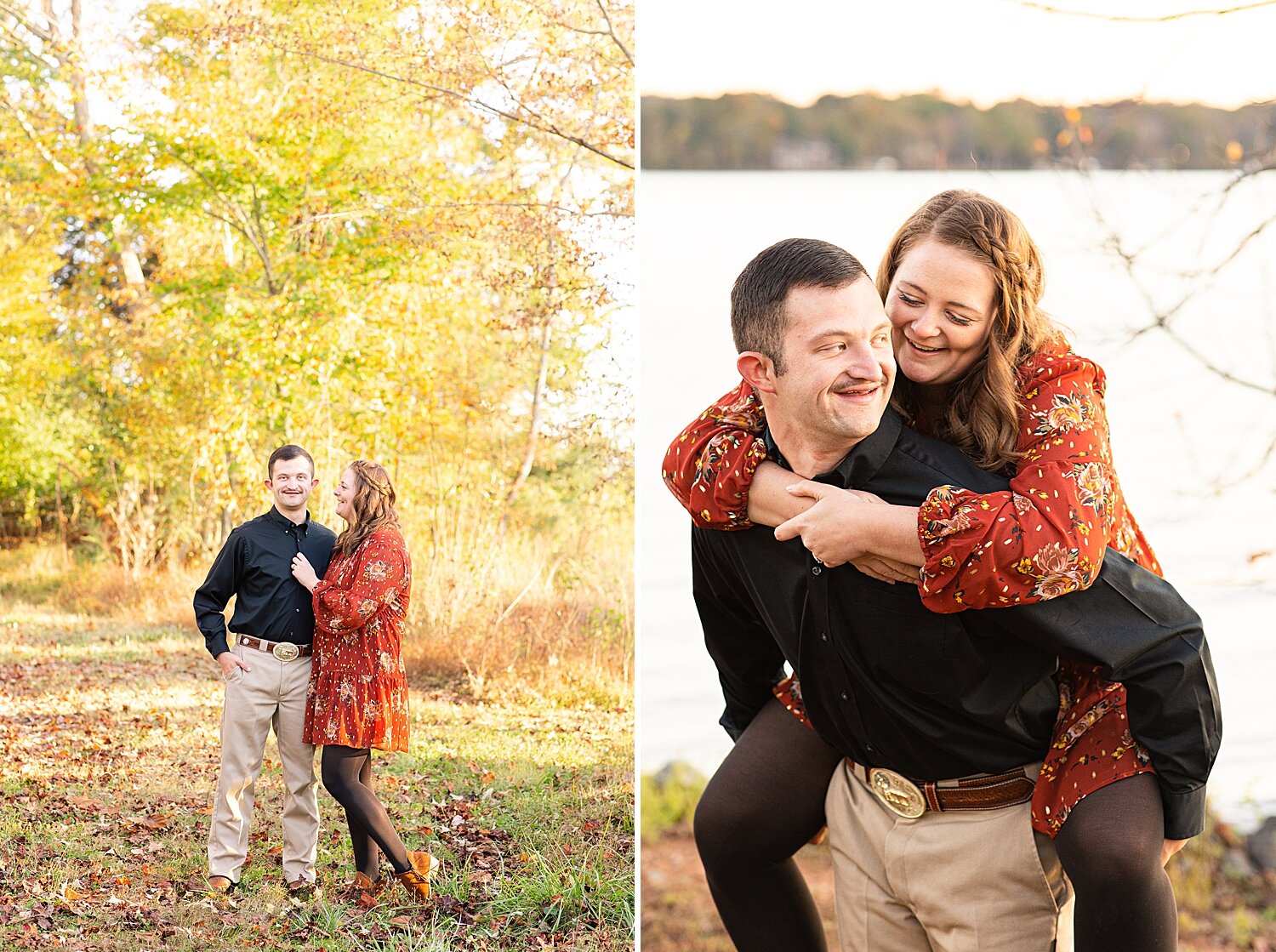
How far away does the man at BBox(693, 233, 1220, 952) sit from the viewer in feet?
6.15

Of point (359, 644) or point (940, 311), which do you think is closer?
point (940, 311)

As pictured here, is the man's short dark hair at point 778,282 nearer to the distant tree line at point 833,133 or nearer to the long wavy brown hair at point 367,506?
the long wavy brown hair at point 367,506

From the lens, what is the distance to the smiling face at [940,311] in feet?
6.55

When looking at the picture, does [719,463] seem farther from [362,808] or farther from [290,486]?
[362,808]

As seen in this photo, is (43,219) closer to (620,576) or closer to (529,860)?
(620,576)

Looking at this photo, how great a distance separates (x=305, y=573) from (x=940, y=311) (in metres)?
2.10

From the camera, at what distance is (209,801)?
3797 mm

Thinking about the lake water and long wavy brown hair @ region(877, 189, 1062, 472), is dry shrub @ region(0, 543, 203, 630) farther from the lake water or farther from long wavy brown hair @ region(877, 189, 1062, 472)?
long wavy brown hair @ region(877, 189, 1062, 472)

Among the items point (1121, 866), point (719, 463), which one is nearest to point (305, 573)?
point (719, 463)

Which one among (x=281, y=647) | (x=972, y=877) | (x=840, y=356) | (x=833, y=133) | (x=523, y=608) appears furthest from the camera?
(x=833, y=133)

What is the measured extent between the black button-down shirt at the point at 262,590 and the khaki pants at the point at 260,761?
0.27 ft

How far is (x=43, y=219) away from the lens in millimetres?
3904

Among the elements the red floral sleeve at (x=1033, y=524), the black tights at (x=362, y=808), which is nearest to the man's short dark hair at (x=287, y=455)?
the black tights at (x=362, y=808)

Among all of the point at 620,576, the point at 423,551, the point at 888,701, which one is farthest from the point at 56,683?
the point at 888,701
